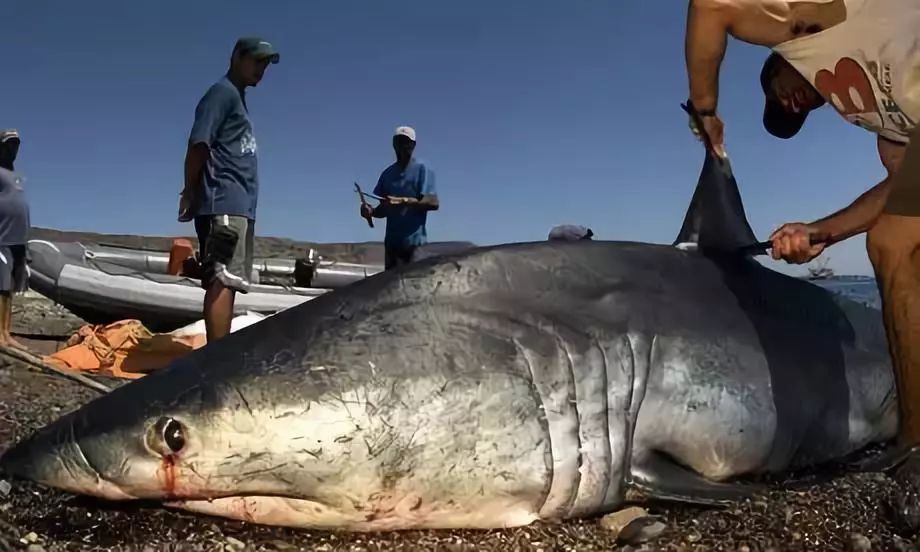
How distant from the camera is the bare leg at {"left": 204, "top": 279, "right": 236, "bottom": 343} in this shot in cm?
442

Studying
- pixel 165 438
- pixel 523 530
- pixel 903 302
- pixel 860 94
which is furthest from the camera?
pixel 903 302

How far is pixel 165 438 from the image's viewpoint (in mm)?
1751

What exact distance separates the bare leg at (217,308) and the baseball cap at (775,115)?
274 cm

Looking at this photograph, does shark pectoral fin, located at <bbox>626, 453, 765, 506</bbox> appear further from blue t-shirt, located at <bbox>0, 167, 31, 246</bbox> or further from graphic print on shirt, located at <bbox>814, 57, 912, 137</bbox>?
blue t-shirt, located at <bbox>0, 167, 31, 246</bbox>

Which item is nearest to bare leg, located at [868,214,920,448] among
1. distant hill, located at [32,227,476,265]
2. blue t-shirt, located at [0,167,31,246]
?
blue t-shirt, located at [0,167,31,246]

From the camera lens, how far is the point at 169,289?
8.03 metres

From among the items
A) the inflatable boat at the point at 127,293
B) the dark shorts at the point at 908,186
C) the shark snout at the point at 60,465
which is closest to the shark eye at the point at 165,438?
the shark snout at the point at 60,465

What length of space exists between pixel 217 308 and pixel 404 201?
9.48ft

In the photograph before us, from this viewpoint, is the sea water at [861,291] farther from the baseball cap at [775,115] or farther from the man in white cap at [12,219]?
the man in white cap at [12,219]

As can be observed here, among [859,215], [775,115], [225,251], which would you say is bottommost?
[225,251]

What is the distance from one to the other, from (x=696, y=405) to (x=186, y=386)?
49.6 inches

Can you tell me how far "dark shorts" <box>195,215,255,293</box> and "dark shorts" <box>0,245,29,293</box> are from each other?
2464 millimetres

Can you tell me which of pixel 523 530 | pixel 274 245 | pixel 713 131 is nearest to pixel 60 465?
pixel 523 530

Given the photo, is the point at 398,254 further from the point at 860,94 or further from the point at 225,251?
the point at 860,94
